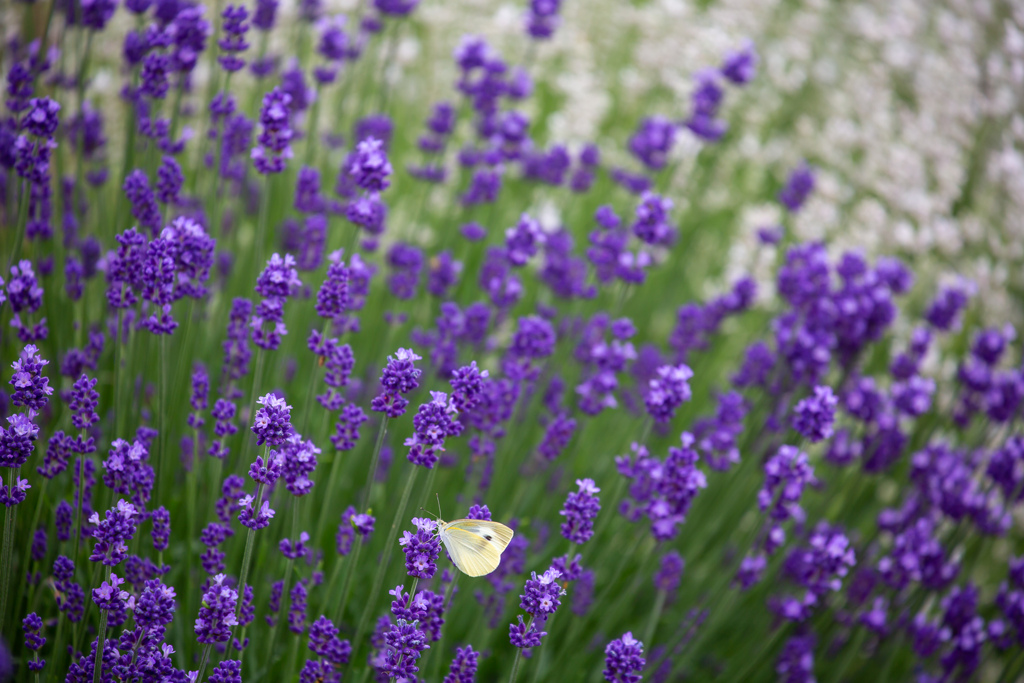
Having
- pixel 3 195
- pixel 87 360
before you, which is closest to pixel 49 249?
pixel 3 195

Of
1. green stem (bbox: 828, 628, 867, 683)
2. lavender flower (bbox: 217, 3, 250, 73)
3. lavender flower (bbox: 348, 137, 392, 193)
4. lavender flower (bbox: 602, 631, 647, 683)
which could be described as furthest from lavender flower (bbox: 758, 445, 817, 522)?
lavender flower (bbox: 217, 3, 250, 73)

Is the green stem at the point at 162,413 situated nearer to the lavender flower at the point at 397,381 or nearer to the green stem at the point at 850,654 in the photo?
the lavender flower at the point at 397,381

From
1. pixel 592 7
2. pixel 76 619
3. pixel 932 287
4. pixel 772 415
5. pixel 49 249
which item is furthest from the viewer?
pixel 592 7

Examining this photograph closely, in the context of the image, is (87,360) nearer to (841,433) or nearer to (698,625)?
(698,625)

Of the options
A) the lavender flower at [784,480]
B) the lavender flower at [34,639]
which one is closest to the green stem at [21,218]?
the lavender flower at [34,639]

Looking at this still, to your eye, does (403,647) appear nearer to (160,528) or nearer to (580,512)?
(580,512)

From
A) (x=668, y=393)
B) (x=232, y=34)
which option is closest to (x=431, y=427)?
(x=668, y=393)
